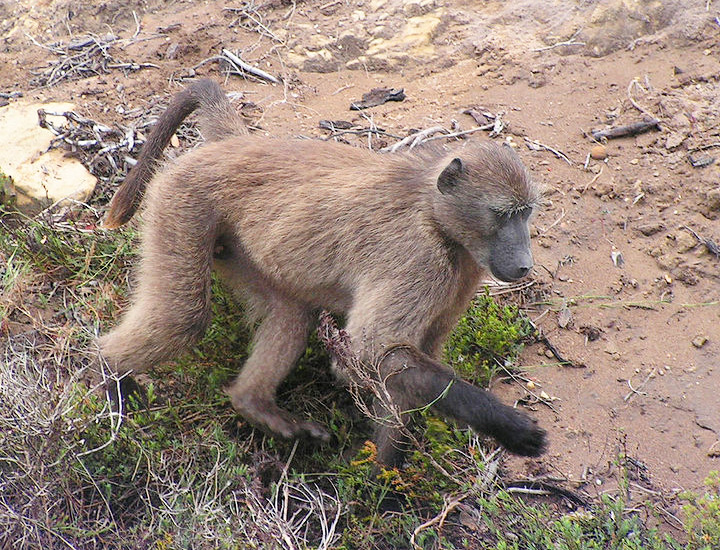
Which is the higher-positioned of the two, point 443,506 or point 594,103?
point 594,103

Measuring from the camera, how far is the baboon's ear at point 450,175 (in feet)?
12.4

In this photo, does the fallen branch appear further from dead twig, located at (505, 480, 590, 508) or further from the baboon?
dead twig, located at (505, 480, 590, 508)

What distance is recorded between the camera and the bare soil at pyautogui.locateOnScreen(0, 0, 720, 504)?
440 centimetres

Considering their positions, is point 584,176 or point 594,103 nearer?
point 584,176

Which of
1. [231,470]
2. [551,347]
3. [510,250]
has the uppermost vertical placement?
[510,250]

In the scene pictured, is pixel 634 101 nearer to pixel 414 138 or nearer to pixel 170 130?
pixel 414 138

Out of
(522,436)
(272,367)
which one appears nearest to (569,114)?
(272,367)

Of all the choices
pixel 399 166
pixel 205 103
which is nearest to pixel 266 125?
pixel 205 103

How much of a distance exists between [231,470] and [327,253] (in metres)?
→ 1.17

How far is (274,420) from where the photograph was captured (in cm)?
422

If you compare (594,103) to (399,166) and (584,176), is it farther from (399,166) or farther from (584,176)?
(399,166)

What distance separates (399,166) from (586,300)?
64.7 inches

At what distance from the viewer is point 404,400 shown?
3820mm

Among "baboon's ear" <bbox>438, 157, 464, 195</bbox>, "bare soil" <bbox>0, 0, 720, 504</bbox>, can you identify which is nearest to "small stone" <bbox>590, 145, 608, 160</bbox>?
"bare soil" <bbox>0, 0, 720, 504</bbox>
